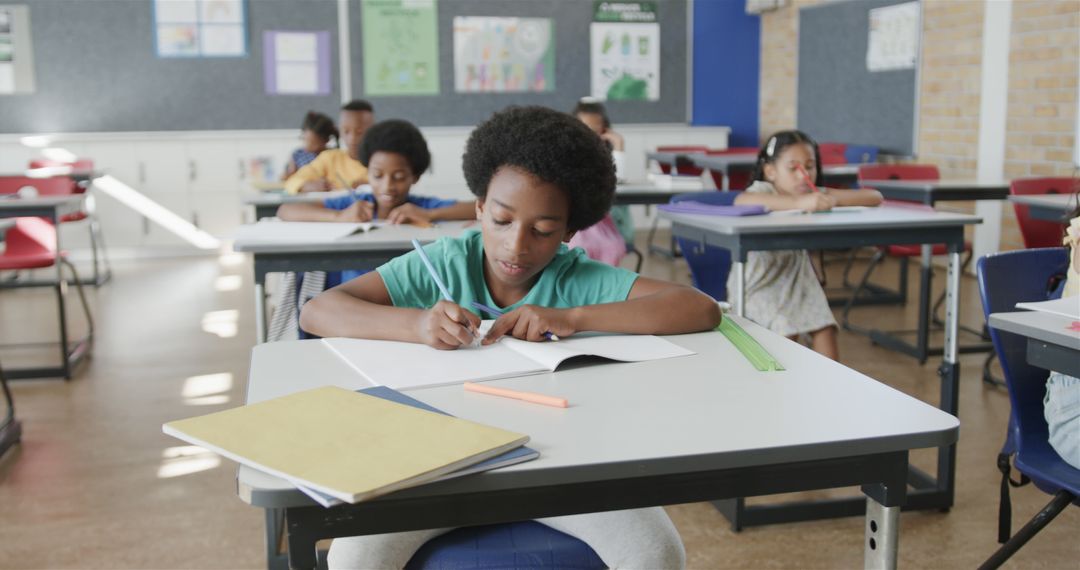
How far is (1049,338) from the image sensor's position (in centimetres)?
144

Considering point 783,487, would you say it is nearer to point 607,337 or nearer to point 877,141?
point 607,337

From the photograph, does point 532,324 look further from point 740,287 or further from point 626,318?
point 740,287

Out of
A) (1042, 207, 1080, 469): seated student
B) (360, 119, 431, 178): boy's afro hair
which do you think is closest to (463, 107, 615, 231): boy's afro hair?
(1042, 207, 1080, 469): seated student

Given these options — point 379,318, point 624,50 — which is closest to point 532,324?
point 379,318

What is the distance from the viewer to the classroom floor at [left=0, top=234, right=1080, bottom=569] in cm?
216

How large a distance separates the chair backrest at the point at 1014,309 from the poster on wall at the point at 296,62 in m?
6.09

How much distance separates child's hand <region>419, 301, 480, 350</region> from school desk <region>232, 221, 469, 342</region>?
1.08m

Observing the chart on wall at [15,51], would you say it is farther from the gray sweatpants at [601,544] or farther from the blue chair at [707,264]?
the gray sweatpants at [601,544]

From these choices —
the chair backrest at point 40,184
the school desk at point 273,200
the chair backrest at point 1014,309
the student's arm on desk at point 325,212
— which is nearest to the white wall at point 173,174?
the chair backrest at point 40,184

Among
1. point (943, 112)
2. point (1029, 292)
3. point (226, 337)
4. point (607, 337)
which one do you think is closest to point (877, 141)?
point (943, 112)

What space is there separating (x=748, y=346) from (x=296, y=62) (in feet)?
21.2

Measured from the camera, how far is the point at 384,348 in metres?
1.32

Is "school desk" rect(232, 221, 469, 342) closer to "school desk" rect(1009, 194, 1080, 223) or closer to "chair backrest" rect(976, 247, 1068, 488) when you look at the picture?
"chair backrest" rect(976, 247, 1068, 488)

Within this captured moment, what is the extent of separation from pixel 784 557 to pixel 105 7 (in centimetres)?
648
